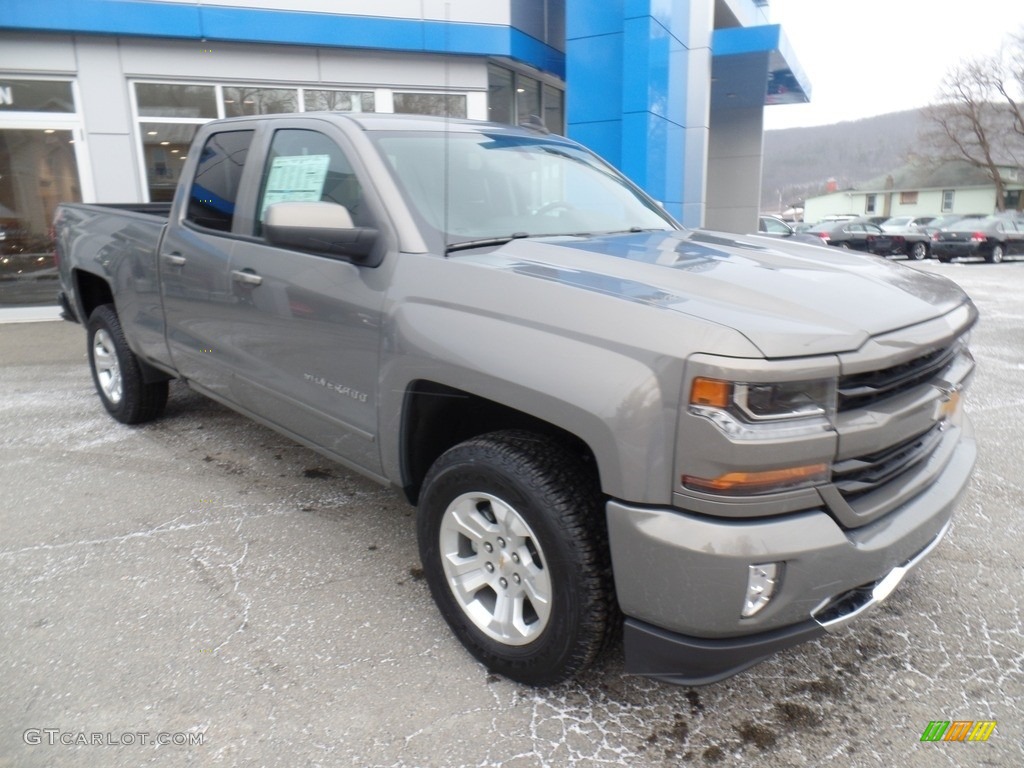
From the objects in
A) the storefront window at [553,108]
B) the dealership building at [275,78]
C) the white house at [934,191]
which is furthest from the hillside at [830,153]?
the dealership building at [275,78]

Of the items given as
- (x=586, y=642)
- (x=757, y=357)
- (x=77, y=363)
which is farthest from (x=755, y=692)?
(x=77, y=363)

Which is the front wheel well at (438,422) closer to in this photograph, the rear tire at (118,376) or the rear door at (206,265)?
the rear door at (206,265)

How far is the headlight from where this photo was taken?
196cm

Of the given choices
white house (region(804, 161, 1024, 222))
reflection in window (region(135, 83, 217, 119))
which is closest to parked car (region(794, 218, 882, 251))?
reflection in window (region(135, 83, 217, 119))

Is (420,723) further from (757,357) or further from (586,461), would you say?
(757,357)

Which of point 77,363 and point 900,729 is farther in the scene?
point 77,363

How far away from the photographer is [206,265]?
12.4 ft

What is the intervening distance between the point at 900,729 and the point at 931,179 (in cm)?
8047

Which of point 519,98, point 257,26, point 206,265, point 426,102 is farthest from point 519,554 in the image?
point 519,98

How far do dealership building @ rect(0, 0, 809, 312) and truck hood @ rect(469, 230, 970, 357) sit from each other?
724 centimetres

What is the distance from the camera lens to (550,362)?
2213mm

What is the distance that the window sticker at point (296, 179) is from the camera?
10.6 feet

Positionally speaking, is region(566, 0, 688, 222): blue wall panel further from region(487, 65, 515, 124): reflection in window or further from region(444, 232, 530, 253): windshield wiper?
region(444, 232, 530, 253): windshield wiper

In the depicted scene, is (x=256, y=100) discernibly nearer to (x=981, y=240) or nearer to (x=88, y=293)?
(x=88, y=293)
